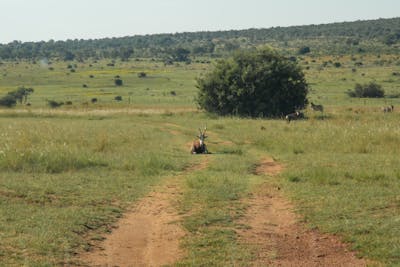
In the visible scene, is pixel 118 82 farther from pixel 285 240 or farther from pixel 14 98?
pixel 285 240

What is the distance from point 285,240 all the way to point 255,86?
96.4 feet

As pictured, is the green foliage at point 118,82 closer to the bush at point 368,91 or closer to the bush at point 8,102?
the bush at point 8,102

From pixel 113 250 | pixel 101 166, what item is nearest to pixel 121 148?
pixel 101 166

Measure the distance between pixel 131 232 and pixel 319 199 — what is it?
4343mm

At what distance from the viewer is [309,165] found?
17.6m

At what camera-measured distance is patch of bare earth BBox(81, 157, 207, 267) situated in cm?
909

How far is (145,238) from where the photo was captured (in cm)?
1029

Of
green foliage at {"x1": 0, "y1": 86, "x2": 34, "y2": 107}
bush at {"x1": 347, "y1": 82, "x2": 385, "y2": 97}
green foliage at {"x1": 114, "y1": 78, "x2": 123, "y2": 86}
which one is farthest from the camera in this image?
green foliage at {"x1": 114, "y1": 78, "x2": 123, "y2": 86}

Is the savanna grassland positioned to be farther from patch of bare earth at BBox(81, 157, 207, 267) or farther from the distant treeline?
the distant treeline

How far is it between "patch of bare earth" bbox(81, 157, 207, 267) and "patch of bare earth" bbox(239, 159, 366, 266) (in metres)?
1.29

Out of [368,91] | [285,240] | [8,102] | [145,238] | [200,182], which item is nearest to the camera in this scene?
[285,240]

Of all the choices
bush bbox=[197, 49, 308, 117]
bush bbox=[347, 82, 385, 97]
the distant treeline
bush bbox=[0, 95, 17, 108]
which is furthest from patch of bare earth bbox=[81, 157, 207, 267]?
the distant treeline

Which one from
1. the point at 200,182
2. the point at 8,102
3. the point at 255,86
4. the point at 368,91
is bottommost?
→ the point at 8,102

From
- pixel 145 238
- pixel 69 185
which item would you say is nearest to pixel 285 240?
pixel 145 238
